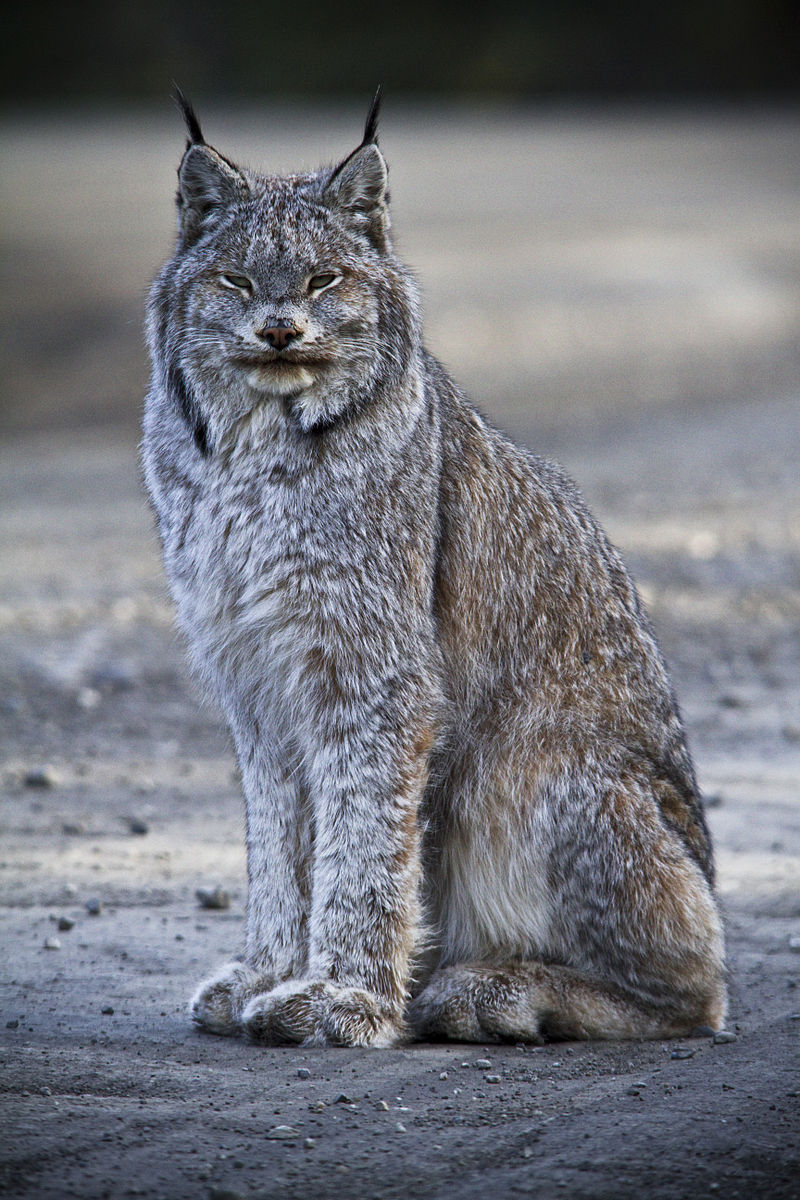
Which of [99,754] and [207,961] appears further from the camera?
[99,754]

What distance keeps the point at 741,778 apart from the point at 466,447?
11.1ft

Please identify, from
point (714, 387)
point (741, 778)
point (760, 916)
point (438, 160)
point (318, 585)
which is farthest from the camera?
point (438, 160)

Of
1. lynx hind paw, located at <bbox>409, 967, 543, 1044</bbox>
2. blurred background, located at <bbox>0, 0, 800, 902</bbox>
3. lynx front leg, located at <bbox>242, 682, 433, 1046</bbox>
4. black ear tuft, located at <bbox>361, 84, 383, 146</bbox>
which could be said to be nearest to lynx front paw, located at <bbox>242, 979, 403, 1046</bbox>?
lynx front leg, located at <bbox>242, 682, 433, 1046</bbox>

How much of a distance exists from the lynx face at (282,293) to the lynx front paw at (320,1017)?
185 centimetres

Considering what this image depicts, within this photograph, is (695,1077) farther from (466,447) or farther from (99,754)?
(99,754)

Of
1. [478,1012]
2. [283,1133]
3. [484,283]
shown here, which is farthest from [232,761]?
A: [484,283]

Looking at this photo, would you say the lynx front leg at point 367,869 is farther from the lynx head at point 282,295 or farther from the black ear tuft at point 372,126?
the black ear tuft at point 372,126

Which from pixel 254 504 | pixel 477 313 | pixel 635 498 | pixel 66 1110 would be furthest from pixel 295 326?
pixel 477 313

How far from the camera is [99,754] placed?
820 cm

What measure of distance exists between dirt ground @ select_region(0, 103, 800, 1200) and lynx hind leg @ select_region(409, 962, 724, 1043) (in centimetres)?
8

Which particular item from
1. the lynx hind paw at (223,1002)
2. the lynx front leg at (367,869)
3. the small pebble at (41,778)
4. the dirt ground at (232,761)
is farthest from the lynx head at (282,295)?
the small pebble at (41,778)

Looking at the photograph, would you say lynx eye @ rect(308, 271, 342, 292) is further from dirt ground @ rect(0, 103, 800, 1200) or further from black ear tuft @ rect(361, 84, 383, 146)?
dirt ground @ rect(0, 103, 800, 1200)

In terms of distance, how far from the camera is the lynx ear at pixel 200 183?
16.7 ft

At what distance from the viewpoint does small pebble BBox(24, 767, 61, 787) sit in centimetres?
771
